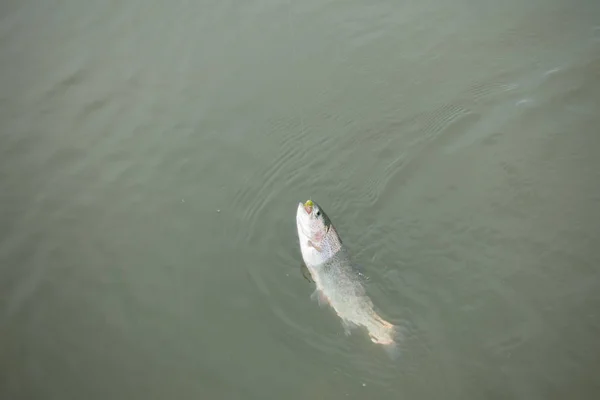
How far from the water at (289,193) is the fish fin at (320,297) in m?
0.08

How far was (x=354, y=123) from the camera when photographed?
5547 millimetres

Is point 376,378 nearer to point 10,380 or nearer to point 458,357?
point 458,357

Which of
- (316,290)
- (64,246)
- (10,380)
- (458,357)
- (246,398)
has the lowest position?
(458,357)

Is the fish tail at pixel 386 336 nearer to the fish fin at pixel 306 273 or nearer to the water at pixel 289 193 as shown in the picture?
the water at pixel 289 193

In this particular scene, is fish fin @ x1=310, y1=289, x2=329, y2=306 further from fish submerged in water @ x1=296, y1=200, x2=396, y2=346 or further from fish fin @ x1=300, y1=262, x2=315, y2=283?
fish fin @ x1=300, y1=262, x2=315, y2=283

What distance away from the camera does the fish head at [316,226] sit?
4.15 m

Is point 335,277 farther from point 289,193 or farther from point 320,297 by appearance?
point 289,193

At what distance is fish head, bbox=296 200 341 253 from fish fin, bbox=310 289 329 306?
38 centimetres

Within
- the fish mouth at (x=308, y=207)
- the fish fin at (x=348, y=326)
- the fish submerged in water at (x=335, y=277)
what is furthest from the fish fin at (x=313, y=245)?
the fish fin at (x=348, y=326)

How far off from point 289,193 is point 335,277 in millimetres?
1260

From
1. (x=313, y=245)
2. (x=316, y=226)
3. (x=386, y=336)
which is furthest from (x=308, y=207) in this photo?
(x=386, y=336)

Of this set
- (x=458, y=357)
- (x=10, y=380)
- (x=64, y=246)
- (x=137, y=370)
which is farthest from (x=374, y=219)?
(x=10, y=380)

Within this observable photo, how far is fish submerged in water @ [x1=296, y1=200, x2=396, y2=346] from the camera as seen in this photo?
3.93 meters

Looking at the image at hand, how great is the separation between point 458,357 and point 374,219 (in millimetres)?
1426
